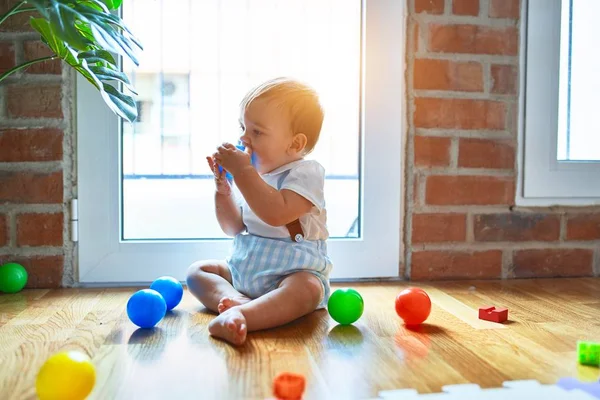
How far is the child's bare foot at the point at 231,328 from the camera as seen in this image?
→ 1.03m

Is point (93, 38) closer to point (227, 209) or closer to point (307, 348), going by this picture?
point (227, 209)

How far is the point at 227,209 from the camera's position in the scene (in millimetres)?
1361

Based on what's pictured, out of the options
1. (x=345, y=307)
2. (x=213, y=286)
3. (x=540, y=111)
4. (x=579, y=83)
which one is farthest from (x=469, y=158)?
(x=213, y=286)

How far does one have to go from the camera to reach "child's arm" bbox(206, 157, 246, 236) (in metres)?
1.35

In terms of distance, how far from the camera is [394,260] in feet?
5.50

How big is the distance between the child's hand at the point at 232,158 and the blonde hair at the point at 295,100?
5.1 inches

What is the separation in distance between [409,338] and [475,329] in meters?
0.16

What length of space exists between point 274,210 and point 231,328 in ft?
0.90

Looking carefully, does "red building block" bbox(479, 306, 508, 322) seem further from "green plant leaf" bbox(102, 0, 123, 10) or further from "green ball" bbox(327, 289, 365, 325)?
"green plant leaf" bbox(102, 0, 123, 10)

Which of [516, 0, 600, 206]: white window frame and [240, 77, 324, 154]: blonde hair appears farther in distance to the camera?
[516, 0, 600, 206]: white window frame

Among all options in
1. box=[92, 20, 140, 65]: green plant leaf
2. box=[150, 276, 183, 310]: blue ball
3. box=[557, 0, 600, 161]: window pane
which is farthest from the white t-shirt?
box=[557, 0, 600, 161]: window pane

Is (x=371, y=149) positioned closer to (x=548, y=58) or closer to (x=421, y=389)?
(x=548, y=58)

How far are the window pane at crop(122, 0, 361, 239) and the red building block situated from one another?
515mm

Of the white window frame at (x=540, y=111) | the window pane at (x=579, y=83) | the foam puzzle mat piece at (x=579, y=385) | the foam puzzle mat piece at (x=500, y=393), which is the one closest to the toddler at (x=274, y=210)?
the foam puzzle mat piece at (x=500, y=393)
